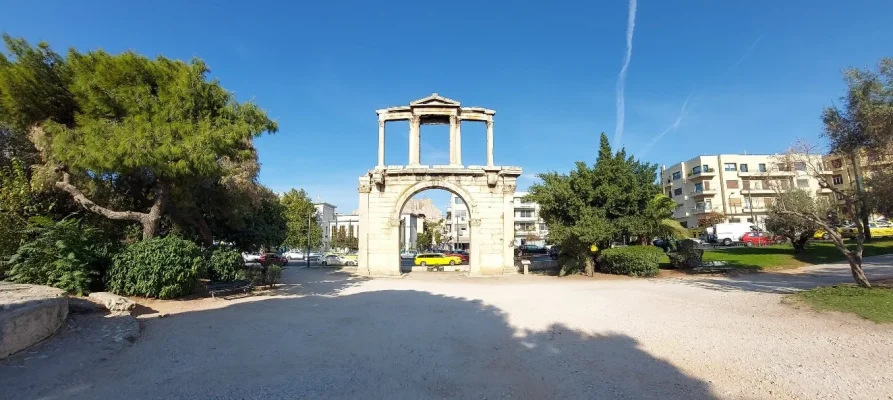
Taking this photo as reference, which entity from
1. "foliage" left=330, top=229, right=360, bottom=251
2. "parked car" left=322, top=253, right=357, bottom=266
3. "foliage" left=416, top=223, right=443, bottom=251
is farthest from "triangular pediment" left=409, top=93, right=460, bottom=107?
"foliage" left=416, top=223, right=443, bottom=251

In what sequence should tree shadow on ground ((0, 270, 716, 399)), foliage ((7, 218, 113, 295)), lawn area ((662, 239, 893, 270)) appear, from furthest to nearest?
1. lawn area ((662, 239, 893, 270))
2. foliage ((7, 218, 113, 295))
3. tree shadow on ground ((0, 270, 716, 399))

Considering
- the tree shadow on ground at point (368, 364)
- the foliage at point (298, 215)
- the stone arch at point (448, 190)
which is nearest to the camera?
the tree shadow on ground at point (368, 364)

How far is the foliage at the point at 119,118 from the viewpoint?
38.9 feet

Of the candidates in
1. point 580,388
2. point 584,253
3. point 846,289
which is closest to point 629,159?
point 584,253

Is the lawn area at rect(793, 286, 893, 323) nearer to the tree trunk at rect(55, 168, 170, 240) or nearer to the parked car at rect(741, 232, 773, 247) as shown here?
the tree trunk at rect(55, 168, 170, 240)

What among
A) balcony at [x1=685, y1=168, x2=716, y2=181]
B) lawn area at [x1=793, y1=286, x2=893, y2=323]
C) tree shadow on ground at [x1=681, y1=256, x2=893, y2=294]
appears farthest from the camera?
balcony at [x1=685, y1=168, x2=716, y2=181]

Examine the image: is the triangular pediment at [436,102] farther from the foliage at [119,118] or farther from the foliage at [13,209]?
the foliage at [13,209]

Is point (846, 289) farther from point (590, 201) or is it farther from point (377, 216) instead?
point (377, 216)

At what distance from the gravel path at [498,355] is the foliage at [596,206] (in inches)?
381

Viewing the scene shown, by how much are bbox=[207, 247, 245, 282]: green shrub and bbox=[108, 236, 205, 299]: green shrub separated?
8.16ft

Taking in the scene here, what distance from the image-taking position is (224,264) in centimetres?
1570

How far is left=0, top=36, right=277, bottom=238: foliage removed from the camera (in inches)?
467

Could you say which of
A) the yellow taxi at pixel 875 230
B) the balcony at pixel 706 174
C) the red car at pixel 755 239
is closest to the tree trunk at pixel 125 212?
the red car at pixel 755 239

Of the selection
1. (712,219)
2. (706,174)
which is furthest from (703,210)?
(712,219)
